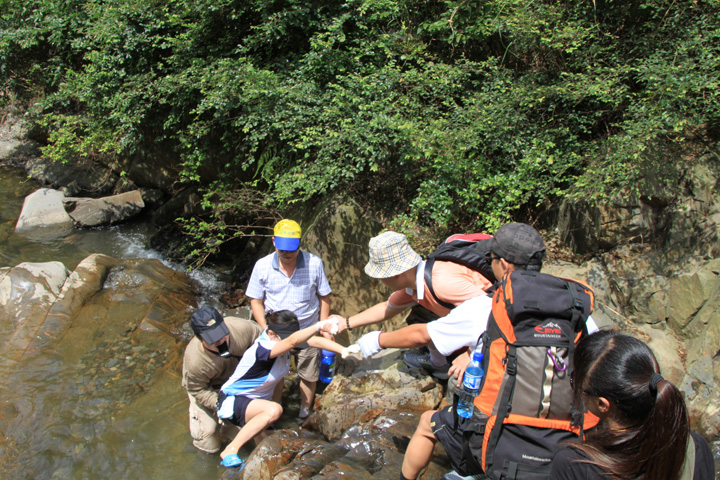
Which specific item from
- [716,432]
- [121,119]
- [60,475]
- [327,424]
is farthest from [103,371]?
[716,432]

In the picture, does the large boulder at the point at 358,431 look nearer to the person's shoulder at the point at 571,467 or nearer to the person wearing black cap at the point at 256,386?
the person wearing black cap at the point at 256,386

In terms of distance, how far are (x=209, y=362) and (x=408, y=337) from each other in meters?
2.25

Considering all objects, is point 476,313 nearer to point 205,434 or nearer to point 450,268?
point 450,268

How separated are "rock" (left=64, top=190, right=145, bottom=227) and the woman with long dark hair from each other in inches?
400

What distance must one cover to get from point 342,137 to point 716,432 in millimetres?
4290

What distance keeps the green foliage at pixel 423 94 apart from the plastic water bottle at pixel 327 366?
158 centimetres

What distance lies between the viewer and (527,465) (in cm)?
218

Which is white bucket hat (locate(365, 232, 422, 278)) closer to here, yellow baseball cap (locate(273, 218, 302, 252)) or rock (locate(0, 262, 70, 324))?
yellow baseball cap (locate(273, 218, 302, 252))

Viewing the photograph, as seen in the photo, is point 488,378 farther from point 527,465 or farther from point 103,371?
point 103,371

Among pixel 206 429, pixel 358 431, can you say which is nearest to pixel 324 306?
pixel 358 431

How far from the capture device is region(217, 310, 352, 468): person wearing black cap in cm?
412

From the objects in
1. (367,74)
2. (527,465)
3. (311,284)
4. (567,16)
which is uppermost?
(567,16)

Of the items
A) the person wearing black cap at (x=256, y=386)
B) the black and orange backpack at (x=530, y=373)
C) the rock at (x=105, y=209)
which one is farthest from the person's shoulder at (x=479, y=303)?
the rock at (x=105, y=209)

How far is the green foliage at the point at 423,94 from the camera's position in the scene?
4.68 metres
